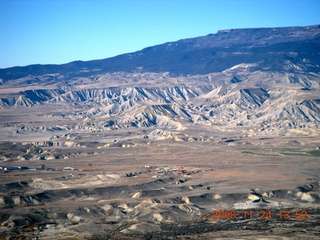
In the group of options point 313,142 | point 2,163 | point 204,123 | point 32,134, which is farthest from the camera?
point 204,123

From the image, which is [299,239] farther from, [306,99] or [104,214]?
[306,99]

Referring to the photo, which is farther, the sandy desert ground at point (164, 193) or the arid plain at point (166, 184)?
the arid plain at point (166, 184)

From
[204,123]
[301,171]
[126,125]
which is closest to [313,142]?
[301,171]
